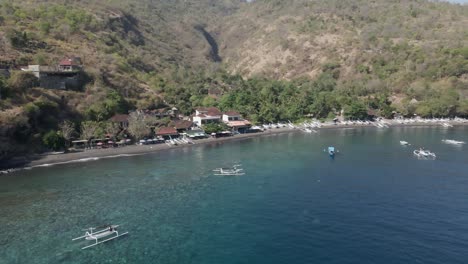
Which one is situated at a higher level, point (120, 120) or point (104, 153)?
point (120, 120)

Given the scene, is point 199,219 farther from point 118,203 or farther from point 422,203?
point 422,203

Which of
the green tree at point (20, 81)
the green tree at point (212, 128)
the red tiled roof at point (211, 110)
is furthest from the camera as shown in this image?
the red tiled roof at point (211, 110)

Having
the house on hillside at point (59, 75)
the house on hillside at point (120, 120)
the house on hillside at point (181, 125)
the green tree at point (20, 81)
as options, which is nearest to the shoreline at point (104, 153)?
the house on hillside at point (181, 125)

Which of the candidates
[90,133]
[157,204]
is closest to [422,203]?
[157,204]

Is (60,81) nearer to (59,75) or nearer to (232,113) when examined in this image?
(59,75)

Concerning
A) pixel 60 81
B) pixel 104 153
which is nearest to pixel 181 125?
pixel 104 153

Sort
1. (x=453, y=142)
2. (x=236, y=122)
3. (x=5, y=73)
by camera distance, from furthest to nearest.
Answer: (x=236, y=122), (x=453, y=142), (x=5, y=73)

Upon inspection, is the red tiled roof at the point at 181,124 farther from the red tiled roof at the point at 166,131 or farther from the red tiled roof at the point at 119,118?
the red tiled roof at the point at 119,118
